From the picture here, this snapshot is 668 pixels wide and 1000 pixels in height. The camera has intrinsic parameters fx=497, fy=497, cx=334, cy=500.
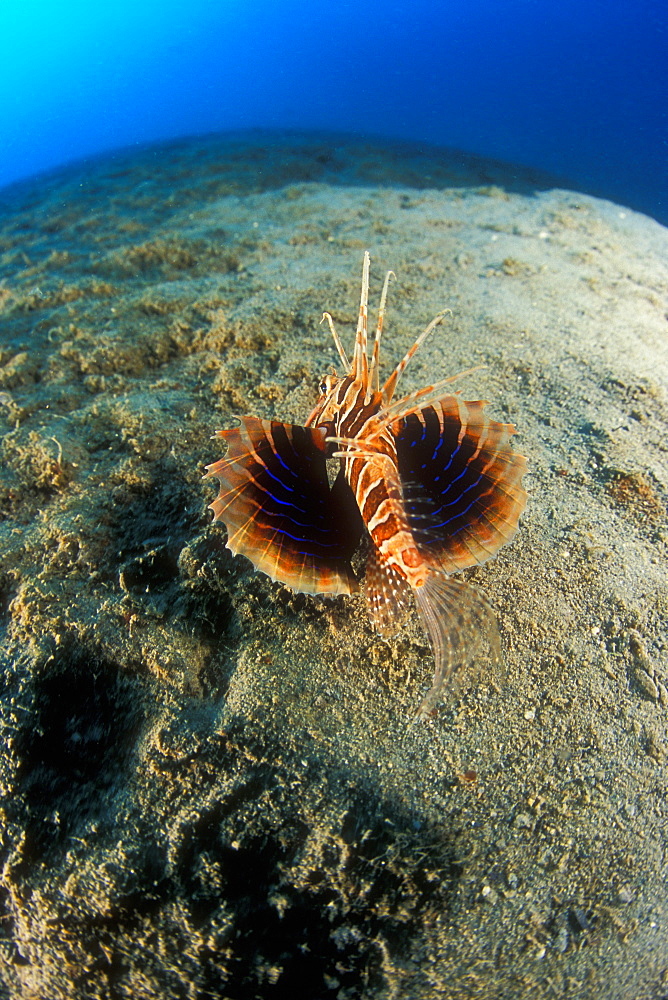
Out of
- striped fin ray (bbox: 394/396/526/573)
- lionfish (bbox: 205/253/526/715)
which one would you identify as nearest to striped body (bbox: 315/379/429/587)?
lionfish (bbox: 205/253/526/715)

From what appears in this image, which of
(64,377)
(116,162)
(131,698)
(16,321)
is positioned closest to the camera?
(131,698)

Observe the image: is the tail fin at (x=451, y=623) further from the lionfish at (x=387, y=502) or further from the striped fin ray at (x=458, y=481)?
the striped fin ray at (x=458, y=481)

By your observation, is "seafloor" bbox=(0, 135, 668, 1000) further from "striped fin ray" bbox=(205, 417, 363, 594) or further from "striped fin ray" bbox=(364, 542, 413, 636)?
"striped fin ray" bbox=(205, 417, 363, 594)

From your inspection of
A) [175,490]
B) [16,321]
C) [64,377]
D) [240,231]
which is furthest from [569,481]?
[240,231]

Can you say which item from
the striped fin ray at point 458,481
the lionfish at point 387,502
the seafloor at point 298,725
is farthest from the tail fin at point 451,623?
the seafloor at point 298,725

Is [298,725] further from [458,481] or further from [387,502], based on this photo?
[458,481]

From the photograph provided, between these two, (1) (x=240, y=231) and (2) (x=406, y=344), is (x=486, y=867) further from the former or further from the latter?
(1) (x=240, y=231)

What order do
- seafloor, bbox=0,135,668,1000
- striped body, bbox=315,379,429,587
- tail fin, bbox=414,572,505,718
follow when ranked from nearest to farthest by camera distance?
seafloor, bbox=0,135,668,1000 → tail fin, bbox=414,572,505,718 → striped body, bbox=315,379,429,587

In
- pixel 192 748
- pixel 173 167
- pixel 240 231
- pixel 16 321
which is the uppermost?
pixel 173 167
